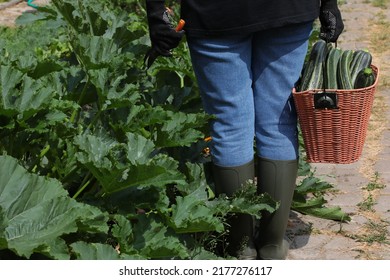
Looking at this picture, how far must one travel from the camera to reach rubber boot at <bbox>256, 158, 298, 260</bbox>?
4.50m

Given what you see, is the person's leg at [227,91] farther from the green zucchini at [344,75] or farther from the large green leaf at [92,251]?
the large green leaf at [92,251]

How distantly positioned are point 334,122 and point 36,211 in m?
1.54

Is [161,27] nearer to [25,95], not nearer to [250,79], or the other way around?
[250,79]

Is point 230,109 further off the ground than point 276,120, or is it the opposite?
point 230,109

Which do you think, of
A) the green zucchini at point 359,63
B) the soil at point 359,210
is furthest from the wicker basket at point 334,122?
the soil at point 359,210

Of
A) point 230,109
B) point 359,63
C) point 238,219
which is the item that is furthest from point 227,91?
point 359,63

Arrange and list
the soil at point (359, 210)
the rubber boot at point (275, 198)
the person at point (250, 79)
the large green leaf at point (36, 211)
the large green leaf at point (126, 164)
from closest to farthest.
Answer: the large green leaf at point (36, 211), the large green leaf at point (126, 164), the person at point (250, 79), the rubber boot at point (275, 198), the soil at point (359, 210)

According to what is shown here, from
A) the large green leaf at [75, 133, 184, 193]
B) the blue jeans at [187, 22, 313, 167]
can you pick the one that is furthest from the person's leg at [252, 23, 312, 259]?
the large green leaf at [75, 133, 184, 193]

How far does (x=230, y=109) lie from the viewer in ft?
14.0

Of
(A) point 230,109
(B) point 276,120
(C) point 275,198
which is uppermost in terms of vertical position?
(A) point 230,109

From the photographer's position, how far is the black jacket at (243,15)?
4.04 meters

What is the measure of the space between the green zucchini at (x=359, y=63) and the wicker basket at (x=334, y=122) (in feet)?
0.55

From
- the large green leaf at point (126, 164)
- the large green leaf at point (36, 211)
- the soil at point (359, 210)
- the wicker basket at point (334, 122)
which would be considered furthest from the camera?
the soil at point (359, 210)
